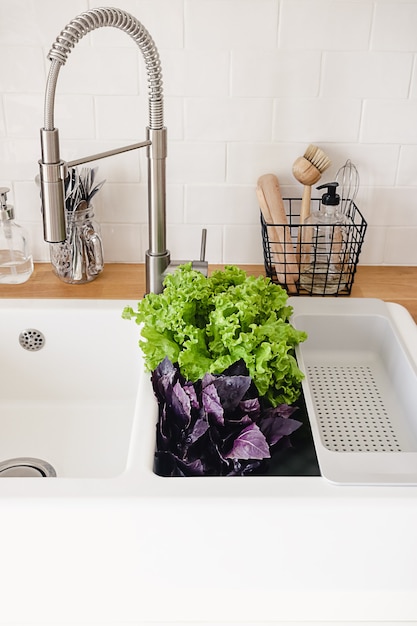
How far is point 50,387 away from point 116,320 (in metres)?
0.19

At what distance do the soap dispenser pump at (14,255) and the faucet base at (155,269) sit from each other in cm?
28

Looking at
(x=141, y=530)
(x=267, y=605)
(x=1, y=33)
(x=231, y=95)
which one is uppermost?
(x=1, y=33)

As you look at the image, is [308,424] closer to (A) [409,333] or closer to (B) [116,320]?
(A) [409,333]

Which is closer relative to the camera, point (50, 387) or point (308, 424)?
point (308, 424)

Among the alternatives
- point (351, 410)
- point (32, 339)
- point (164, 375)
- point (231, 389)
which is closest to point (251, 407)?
point (231, 389)

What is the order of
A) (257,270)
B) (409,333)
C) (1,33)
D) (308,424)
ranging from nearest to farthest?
(308,424), (409,333), (1,33), (257,270)

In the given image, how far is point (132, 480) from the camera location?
873 millimetres

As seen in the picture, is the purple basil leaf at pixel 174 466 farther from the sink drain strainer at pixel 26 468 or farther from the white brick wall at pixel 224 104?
the white brick wall at pixel 224 104

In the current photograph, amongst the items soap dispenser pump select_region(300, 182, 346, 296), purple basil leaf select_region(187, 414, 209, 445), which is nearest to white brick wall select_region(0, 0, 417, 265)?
soap dispenser pump select_region(300, 182, 346, 296)

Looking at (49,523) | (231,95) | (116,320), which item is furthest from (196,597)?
(231,95)

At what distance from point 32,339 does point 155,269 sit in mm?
265

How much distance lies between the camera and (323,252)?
4.54 ft

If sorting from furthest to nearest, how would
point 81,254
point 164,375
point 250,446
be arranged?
point 81,254 < point 164,375 < point 250,446

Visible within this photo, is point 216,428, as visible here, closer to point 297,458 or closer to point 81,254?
point 297,458
